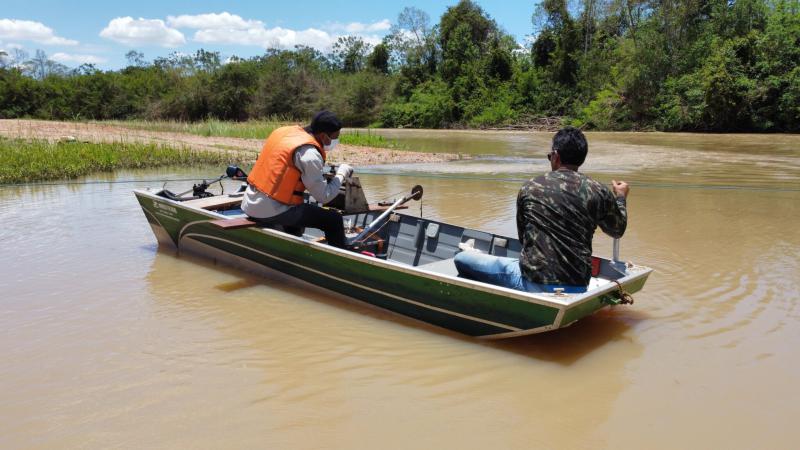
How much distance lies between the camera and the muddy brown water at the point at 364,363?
3.18m

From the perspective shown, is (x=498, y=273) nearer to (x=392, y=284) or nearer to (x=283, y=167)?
(x=392, y=284)

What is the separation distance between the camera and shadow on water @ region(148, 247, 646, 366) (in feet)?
13.6

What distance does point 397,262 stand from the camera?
189 inches

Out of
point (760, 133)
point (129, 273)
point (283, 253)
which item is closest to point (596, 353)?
point (283, 253)

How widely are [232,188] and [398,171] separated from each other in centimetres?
380

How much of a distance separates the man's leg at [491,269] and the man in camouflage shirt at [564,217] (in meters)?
0.09

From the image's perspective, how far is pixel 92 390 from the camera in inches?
142

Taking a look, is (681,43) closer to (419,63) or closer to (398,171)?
(419,63)

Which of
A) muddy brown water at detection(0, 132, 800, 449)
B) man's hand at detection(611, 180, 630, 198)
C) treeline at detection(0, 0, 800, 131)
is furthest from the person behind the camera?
treeline at detection(0, 0, 800, 131)

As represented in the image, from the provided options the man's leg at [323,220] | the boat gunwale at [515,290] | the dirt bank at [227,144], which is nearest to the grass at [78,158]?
the dirt bank at [227,144]

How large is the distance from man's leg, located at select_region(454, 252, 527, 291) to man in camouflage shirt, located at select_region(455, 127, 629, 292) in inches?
3.5

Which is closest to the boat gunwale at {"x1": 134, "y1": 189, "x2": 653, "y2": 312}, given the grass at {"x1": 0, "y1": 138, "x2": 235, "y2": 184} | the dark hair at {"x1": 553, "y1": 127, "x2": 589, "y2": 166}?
the dark hair at {"x1": 553, "y1": 127, "x2": 589, "y2": 166}

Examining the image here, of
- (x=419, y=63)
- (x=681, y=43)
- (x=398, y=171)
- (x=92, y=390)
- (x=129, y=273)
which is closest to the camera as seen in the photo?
(x=92, y=390)

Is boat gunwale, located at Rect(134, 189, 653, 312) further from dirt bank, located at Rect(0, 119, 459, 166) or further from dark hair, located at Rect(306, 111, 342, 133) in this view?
dirt bank, located at Rect(0, 119, 459, 166)
